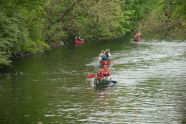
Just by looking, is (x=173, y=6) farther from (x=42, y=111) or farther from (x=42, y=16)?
(x=42, y=16)

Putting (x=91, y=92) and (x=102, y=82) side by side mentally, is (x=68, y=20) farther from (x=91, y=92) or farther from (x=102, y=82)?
(x=91, y=92)

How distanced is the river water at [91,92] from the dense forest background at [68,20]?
87.0 inches

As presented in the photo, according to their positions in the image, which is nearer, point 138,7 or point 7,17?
point 7,17

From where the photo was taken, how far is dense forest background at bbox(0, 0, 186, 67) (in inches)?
1328

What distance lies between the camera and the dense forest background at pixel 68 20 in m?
33.7

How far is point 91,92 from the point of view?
37.2m

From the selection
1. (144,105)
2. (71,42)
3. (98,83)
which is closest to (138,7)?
(71,42)

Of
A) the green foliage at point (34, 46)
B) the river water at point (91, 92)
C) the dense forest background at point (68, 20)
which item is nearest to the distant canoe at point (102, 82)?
the river water at point (91, 92)

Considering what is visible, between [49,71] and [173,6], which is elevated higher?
[173,6]

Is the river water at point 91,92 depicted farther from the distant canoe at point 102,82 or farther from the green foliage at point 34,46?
the green foliage at point 34,46

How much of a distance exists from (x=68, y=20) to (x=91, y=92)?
1212 inches

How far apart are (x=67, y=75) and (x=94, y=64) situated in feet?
26.7

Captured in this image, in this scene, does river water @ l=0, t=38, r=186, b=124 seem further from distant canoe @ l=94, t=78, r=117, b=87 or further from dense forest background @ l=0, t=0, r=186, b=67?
dense forest background @ l=0, t=0, r=186, b=67

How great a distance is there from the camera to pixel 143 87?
127 ft
